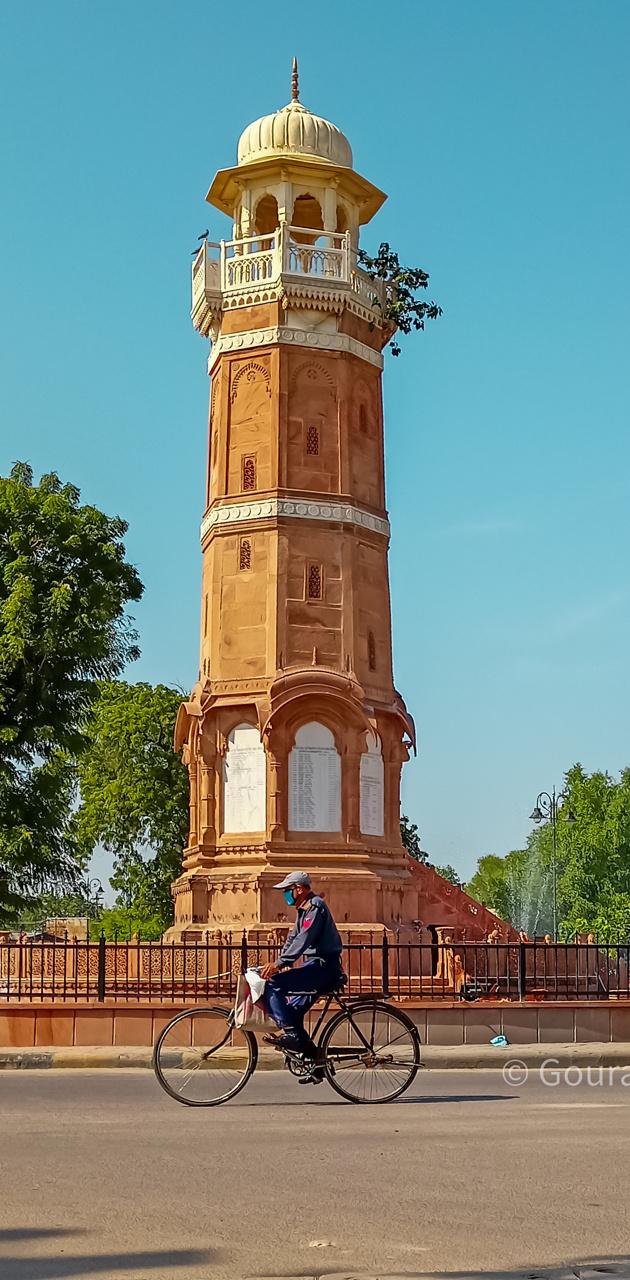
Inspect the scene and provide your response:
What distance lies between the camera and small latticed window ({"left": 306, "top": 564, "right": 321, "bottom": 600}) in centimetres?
3269

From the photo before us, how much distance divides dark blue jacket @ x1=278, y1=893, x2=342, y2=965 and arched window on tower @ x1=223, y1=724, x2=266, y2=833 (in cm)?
1960

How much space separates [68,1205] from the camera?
739cm

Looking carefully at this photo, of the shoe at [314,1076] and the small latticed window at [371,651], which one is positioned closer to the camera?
the shoe at [314,1076]

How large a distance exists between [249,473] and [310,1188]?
26.5m

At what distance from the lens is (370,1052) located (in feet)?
39.4

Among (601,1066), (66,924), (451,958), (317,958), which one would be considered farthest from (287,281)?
(66,924)

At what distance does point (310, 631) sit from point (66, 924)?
137 feet

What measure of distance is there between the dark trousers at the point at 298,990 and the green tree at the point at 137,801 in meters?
40.4

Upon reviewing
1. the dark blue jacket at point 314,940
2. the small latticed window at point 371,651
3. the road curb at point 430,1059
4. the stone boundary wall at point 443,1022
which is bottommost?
the road curb at point 430,1059

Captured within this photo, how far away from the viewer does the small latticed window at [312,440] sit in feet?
110

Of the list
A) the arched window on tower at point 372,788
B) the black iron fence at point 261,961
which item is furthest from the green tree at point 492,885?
the black iron fence at point 261,961

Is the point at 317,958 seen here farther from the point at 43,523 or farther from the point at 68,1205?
the point at 43,523

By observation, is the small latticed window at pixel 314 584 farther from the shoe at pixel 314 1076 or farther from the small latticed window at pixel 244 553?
the shoe at pixel 314 1076

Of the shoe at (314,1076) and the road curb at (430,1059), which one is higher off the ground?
the shoe at (314,1076)
